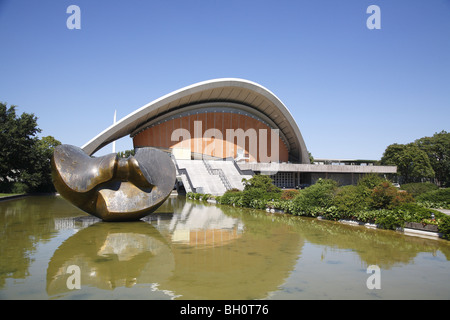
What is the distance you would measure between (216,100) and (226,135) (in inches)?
165

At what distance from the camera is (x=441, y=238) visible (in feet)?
Result: 31.6

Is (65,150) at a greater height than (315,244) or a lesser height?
greater

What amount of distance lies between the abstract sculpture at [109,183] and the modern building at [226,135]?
15.9 meters

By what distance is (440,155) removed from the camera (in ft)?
143

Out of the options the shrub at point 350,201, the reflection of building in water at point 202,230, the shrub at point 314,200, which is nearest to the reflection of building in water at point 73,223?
the reflection of building in water at point 202,230

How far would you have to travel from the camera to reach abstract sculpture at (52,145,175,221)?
10.9 metres

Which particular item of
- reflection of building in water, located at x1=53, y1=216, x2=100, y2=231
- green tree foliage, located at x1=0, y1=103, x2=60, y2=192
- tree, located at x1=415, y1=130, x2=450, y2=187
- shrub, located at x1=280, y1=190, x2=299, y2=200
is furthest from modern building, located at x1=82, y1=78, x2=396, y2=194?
reflection of building in water, located at x1=53, y1=216, x2=100, y2=231

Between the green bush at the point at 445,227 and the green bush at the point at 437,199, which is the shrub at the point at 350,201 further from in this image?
the green bush at the point at 437,199

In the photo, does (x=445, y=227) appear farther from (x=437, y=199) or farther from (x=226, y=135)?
(x=226, y=135)

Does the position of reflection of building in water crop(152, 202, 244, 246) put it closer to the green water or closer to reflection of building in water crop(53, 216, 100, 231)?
the green water
